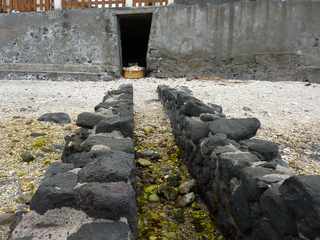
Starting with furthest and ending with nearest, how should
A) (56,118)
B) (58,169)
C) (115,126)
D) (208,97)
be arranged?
(208,97), (56,118), (115,126), (58,169)

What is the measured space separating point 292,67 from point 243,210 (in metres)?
8.48

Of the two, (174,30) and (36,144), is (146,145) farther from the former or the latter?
(174,30)

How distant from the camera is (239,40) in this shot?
991 cm

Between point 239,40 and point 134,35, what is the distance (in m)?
4.85

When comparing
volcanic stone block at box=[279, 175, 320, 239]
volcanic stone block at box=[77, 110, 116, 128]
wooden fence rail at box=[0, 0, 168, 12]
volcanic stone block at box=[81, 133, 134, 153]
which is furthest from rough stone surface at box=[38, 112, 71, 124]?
wooden fence rail at box=[0, 0, 168, 12]

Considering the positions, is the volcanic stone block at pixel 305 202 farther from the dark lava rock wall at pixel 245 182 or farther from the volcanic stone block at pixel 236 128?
the volcanic stone block at pixel 236 128

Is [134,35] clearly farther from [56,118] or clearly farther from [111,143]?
[111,143]

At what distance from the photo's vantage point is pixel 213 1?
10617mm

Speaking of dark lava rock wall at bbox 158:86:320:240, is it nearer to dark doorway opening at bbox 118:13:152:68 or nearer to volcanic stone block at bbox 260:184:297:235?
volcanic stone block at bbox 260:184:297:235

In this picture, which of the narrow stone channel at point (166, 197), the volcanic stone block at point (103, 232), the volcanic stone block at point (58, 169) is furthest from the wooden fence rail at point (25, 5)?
the volcanic stone block at point (103, 232)

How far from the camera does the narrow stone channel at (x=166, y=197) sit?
2604mm

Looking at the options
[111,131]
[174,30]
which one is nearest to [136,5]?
[174,30]

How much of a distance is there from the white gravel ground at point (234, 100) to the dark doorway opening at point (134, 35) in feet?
7.68

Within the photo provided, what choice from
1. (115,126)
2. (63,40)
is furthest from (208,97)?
(63,40)
